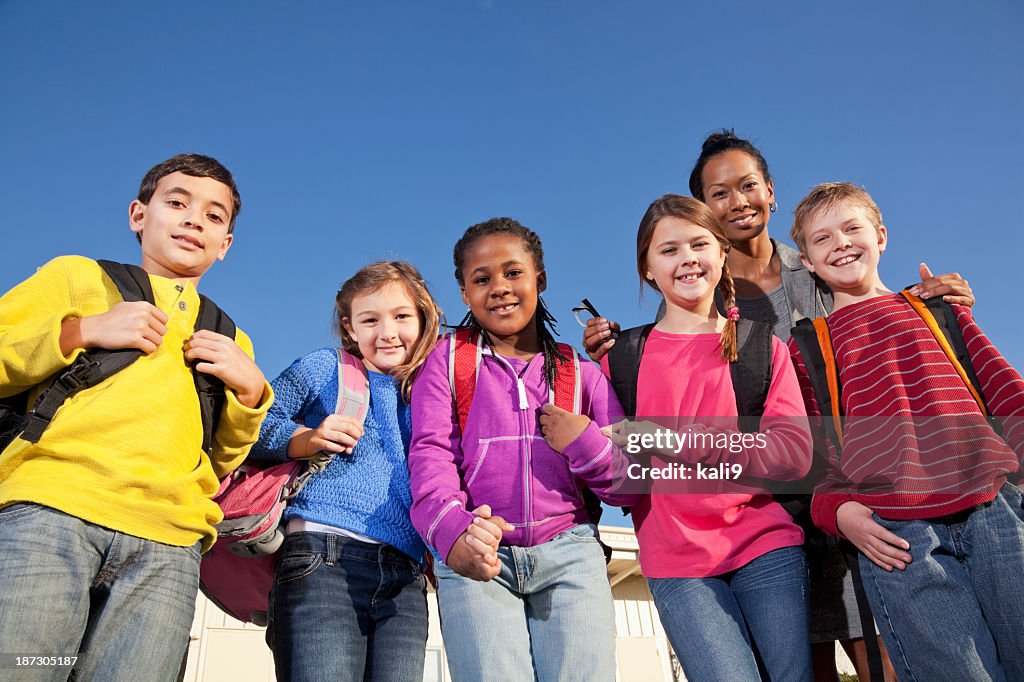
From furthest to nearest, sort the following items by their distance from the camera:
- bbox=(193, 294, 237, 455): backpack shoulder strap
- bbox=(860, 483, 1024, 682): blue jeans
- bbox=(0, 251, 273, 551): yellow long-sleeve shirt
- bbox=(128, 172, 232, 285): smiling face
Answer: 1. bbox=(128, 172, 232, 285): smiling face
2. bbox=(193, 294, 237, 455): backpack shoulder strap
3. bbox=(860, 483, 1024, 682): blue jeans
4. bbox=(0, 251, 273, 551): yellow long-sleeve shirt

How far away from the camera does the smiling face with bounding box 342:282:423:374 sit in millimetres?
3627

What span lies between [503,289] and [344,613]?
1.49 meters

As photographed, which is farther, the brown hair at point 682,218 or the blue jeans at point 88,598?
the brown hair at point 682,218

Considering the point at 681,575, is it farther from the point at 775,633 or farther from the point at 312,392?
the point at 312,392

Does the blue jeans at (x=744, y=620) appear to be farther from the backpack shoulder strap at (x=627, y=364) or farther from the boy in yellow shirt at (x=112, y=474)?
the boy in yellow shirt at (x=112, y=474)

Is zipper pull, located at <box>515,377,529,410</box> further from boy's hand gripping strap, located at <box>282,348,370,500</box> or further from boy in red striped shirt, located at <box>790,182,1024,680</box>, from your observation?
boy in red striped shirt, located at <box>790,182,1024,680</box>

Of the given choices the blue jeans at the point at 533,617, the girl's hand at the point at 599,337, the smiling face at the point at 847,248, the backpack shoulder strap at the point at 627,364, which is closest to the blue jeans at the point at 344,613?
the blue jeans at the point at 533,617

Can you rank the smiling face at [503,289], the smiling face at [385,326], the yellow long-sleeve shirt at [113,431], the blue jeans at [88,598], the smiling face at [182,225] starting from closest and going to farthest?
the blue jeans at [88,598] < the yellow long-sleeve shirt at [113,431] < the smiling face at [182,225] < the smiling face at [503,289] < the smiling face at [385,326]

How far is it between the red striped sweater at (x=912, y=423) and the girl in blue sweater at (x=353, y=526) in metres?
1.71

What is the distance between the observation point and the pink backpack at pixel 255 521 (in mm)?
2891

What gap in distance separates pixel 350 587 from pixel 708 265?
6.83ft

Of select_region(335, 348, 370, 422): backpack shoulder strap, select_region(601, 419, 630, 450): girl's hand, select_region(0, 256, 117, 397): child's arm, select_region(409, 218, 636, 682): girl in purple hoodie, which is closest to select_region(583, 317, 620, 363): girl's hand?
select_region(409, 218, 636, 682): girl in purple hoodie

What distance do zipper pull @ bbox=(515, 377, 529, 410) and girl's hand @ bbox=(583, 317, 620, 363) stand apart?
50cm

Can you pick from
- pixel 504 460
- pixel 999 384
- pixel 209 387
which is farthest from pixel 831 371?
pixel 209 387
